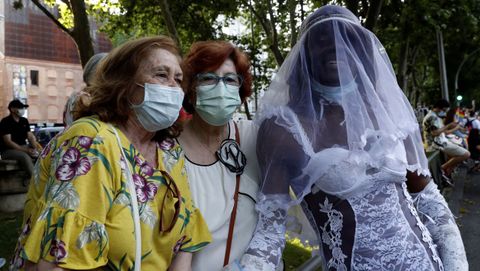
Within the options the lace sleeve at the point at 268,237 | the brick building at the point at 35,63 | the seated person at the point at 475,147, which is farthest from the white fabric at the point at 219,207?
the brick building at the point at 35,63

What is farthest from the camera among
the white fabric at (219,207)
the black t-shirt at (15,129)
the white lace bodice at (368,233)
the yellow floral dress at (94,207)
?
the black t-shirt at (15,129)

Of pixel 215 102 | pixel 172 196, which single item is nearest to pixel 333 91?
pixel 215 102

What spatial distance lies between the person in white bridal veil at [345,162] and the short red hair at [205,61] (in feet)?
0.78

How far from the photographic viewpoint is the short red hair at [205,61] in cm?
214

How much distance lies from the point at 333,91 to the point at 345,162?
32cm

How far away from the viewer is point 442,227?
209 cm

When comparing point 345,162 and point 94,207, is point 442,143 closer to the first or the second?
point 345,162

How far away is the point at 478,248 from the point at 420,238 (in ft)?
15.4

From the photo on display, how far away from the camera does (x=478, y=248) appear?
595cm

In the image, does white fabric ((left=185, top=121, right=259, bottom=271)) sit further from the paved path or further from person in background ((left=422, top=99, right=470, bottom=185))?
person in background ((left=422, top=99, right=470, bottom=185))

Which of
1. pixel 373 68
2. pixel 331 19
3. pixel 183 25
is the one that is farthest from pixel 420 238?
pixel 183 25

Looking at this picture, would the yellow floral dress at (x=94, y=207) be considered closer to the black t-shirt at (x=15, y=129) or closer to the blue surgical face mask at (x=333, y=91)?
the blue surgical face mask at (x=333, y=91)

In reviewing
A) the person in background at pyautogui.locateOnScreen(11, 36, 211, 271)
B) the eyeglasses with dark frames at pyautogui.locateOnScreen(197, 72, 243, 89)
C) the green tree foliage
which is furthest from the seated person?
the person in background at pyautogui.locateOnScreen(11, 36, 211, 271)

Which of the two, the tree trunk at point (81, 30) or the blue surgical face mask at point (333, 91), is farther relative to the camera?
the tree trunk at point (81, 30)
